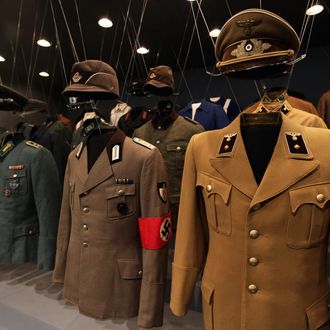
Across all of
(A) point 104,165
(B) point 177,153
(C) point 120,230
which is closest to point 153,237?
(C) point 120,230

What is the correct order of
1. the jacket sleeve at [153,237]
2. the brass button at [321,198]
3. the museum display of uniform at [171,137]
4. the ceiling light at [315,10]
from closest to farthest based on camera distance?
the brass button at [321,198] < the jacket sleeve at [153,237] < the museum display of uniform at [171,137] < the ceiling light at [315,10]

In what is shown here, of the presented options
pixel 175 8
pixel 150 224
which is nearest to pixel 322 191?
pixel 150 224

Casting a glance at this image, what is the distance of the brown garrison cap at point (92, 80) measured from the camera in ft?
4.42

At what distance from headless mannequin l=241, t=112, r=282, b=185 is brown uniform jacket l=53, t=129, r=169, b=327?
44cm

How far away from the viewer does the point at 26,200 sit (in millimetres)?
1709

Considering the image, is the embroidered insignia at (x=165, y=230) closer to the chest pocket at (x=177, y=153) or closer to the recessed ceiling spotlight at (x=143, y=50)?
the chest pocket at (x=177, y=153)

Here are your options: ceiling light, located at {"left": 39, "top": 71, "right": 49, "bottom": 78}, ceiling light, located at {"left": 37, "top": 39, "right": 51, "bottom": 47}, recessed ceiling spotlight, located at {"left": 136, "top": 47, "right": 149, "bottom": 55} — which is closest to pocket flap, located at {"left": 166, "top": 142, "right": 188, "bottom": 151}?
recessed ceiling spotlight, located at {"left": 136, "top": 47, "right": 149, "bottom": 55}

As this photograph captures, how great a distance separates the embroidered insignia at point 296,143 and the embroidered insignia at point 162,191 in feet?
1.87

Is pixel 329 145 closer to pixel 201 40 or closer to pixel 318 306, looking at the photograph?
pixel 318 306

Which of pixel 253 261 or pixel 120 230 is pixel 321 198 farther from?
pixel 120 230

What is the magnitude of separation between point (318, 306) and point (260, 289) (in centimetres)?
17

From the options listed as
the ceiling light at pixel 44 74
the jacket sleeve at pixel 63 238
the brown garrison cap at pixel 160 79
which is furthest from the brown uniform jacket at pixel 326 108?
the ceiling light at pixel 44 74

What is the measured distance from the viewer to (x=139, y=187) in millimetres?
1270

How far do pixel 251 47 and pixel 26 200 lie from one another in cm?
149
